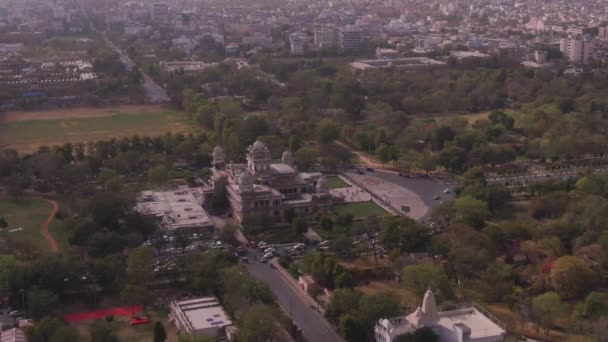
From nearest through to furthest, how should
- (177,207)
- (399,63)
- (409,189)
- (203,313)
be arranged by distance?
1. (203,313)
2. (177,207)
3. (409,189)
4. (399,63)

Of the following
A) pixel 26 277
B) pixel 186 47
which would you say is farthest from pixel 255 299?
pixel 186 47

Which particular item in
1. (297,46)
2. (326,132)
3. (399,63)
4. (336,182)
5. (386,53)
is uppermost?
(297,46)

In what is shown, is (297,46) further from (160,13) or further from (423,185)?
(423,185)

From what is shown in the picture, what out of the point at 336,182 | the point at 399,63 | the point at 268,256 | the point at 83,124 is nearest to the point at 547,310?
the point at 268,256

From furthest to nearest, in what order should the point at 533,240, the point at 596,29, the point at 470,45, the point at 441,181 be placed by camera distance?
the point at 596,29 → the point at 470,45 → the point at 441,181 → the point at 533,240

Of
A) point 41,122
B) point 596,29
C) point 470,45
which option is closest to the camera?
point 41,122

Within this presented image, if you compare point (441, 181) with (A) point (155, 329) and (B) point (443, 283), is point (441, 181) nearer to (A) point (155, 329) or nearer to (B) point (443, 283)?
(B) point (443, 283)
